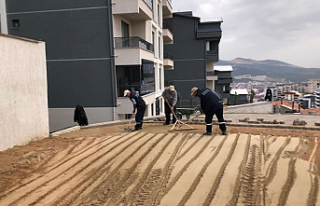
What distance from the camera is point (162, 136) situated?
301 inches

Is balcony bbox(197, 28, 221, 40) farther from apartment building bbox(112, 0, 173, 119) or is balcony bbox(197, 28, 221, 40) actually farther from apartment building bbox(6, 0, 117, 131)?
apartment building bbox(6, 0, 117, 131)

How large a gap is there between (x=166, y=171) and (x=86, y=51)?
35.8 feet

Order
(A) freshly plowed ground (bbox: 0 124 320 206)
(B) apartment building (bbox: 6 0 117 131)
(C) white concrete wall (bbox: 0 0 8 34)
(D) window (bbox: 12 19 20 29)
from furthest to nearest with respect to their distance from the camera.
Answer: (D) window (bbox: 12 19 20 29)
(C) white concrete wall (bbox: 0 0 8 34)
(B) apartment building (bbox: 6 0 117 131)
(A) freshly plowed ground (bbox: 0 124 320 206)

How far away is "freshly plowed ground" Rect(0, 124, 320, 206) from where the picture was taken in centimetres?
431

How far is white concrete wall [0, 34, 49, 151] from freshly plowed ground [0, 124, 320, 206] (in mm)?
446

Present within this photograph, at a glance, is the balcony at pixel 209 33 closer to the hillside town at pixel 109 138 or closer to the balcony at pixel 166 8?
the balcony at pixel 166 8

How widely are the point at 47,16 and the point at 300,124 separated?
45.8 ft

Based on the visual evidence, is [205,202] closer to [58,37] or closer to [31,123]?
[31,123]

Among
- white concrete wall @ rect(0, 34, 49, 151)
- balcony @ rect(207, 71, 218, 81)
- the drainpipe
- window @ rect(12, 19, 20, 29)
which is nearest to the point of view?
white concrete wall @ rect(0, 34, 49, 151)

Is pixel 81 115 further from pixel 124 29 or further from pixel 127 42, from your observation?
pixel 124 29

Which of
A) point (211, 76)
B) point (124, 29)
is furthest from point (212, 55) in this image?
point (124, 29)

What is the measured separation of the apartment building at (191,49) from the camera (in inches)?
1154

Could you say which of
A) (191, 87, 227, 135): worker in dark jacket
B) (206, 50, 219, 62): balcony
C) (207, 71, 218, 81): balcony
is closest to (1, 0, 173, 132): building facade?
(191, 87, 227, 135): worker in dark jacket

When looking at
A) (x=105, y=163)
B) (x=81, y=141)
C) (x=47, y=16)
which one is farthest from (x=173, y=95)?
(x=47, y=16)
